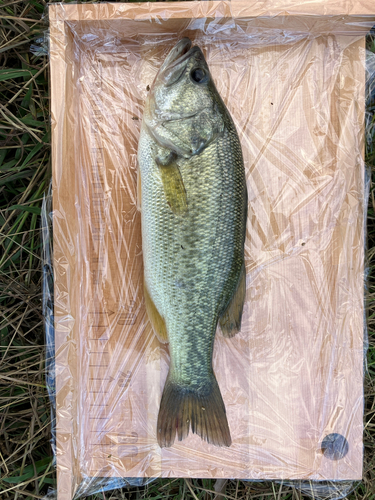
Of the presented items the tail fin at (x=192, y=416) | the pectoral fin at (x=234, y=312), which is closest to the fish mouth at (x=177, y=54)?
the pectoral fin at (x=234, y=312)

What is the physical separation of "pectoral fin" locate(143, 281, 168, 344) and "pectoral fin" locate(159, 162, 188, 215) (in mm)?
343

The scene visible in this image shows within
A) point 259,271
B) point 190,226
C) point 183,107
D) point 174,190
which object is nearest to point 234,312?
point 259,271

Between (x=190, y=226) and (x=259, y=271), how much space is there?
1.43 feet

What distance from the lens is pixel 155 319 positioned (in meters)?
1.36

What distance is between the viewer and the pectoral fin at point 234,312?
4.36 feet

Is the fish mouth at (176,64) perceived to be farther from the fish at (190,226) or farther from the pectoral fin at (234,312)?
the pectoral fin at (234,312)

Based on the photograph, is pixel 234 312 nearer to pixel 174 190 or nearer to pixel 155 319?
pixel 155 319

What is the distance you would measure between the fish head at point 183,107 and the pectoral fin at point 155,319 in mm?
563

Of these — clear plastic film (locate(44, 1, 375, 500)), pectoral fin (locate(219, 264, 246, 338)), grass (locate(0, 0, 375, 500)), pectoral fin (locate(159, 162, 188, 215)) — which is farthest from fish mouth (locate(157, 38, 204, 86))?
pectoral fin (locate(219, 264, 246, 338))

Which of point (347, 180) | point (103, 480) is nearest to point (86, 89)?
point (347, 180)

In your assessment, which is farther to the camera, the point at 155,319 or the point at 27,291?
the point at 27,291

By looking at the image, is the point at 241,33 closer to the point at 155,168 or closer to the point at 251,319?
the point at 155,168

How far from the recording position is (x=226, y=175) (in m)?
1.24

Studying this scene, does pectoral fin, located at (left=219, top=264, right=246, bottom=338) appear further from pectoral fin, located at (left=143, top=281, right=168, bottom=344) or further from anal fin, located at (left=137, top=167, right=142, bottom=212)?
anal fin, located at (left=137, top=167, right=142, bottom=212)
